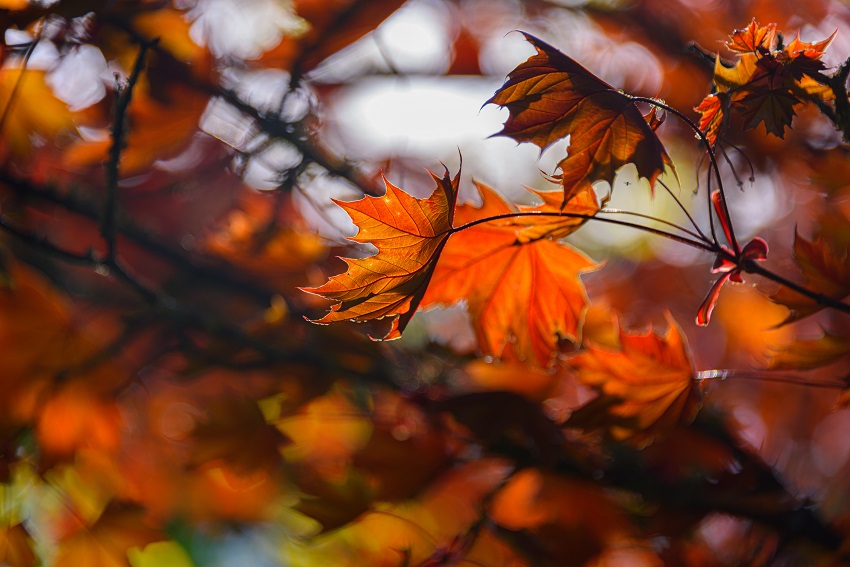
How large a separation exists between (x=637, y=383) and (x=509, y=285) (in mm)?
204

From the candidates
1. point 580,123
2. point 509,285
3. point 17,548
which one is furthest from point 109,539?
point 580,123

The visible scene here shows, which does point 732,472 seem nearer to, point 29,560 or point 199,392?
point 29,560

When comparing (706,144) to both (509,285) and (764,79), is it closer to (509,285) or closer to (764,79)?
(764,79)

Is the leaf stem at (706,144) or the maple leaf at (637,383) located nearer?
the leaf stem at (706,144)

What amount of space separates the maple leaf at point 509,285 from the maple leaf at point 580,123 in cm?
17

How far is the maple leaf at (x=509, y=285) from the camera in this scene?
0.76 metres

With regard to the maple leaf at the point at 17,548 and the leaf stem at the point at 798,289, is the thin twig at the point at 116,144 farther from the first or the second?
the leaf stem at the point at 798,289

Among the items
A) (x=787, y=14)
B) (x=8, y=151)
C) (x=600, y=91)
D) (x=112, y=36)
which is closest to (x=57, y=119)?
(x=8, y=151)

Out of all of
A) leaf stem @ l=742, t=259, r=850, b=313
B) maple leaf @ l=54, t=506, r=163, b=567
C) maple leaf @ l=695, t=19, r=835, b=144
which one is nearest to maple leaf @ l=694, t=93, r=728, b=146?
maple leaf @ l=695, t=19, r=835, b=144

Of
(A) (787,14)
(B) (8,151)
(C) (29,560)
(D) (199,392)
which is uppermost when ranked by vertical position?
(A) (787,14)

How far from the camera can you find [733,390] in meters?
1.87

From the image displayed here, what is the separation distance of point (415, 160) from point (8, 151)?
1109 millimetres

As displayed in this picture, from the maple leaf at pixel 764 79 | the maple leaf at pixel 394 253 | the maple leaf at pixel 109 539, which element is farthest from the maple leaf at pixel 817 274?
the maple leaf at pixel 109 539

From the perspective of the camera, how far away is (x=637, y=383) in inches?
31.2
